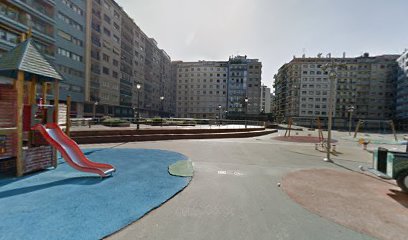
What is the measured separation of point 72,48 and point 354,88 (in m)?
104

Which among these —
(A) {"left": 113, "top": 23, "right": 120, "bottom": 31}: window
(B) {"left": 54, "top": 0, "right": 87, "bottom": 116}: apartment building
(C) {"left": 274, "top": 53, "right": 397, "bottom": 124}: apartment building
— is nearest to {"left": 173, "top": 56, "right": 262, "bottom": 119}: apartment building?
(C) {"left": 274, "top": 53, "right": 397, "bottom": 124}: apartment building

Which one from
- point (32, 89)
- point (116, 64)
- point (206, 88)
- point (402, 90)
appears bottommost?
point (32, 89)

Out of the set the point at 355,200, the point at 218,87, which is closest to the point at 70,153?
the point at 355,200

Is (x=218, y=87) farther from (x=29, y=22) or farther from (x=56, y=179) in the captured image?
(x=56, y=179)

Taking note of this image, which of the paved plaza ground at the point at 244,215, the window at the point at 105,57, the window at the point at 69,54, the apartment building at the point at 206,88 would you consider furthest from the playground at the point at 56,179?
the apartment building at the point at 206,88

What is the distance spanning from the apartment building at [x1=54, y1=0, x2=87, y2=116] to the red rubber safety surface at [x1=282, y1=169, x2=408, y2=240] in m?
43.2

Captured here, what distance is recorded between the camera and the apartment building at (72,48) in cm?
3638

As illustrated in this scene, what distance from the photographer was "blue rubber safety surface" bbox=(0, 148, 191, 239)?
3.86 metres

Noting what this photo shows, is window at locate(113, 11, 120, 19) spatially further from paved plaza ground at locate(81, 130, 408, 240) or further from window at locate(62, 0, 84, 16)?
paved plaza ground at locate(81, 130, 408, 240)

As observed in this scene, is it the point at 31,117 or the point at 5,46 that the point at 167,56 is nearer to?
the point at 5,46

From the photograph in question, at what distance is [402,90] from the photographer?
72.8m

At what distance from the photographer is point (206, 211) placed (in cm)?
485

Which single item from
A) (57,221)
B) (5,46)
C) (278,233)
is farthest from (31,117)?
(5,46)

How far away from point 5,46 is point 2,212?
3431 centimetres
